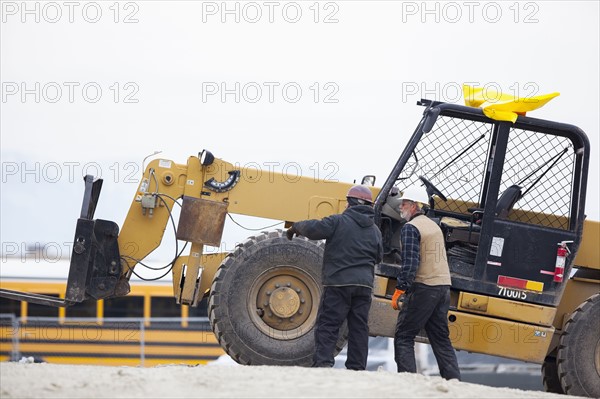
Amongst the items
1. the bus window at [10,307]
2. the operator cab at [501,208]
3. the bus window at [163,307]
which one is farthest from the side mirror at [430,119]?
the bus window at [10,307]

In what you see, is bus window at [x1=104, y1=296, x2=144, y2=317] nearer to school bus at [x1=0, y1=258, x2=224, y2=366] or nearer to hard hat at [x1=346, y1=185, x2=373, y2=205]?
school bus at [x1=0, y1=258, x2=224, y2=366]

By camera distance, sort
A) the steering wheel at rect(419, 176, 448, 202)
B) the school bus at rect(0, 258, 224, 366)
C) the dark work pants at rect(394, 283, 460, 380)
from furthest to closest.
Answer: the school bus at rect(0, 258, 224, 366) < the steering wheel at rect(419, 176, 448, 202) < the dark work pants at rect(394, 283, 460, 380)

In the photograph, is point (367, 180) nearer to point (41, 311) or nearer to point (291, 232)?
point (291, 232)

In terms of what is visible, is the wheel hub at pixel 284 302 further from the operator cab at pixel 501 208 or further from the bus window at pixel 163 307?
the bus window at pixel 163 307

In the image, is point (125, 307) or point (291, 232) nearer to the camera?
point (291, 232)

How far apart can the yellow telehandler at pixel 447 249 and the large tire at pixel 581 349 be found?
13 mm

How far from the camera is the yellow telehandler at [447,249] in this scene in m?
10.5

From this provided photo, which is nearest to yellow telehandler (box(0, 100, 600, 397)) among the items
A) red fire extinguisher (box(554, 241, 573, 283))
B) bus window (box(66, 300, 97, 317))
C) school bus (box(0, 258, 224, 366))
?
red fire extinguisher (box(554, 241, 573, 283))

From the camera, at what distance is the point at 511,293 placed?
34.7ft

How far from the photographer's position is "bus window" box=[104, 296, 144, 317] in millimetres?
22125

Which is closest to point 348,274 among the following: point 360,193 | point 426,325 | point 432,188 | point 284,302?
point 360,193

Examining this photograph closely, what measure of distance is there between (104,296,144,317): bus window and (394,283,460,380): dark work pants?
42.4ft

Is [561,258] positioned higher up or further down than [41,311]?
higher up

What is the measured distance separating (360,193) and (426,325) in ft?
4.38
